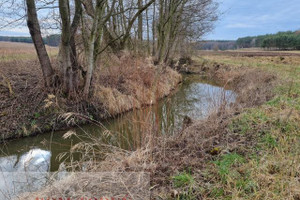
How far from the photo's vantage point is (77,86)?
18.9ft

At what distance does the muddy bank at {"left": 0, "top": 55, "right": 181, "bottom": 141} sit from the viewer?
4.59 m

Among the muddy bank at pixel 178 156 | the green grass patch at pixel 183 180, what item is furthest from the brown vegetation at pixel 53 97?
the green grass patch at pixel 183 180

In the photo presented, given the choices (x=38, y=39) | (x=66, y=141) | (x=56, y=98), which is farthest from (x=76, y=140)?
(x=38, y=39)

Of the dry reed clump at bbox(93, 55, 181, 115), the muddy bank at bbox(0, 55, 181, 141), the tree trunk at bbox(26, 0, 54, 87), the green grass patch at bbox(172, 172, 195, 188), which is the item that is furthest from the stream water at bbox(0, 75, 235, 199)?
the tree trunk at bbox(26, 0, 54, 87)

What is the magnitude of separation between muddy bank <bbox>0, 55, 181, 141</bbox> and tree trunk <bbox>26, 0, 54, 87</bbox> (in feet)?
1.25

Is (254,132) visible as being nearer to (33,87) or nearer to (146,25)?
(33,87)

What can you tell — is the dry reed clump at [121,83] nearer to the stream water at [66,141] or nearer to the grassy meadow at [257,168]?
the stream water at [66,141]

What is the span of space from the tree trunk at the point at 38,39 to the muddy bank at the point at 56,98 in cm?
38

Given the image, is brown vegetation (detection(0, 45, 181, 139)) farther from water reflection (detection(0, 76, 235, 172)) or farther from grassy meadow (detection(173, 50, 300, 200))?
grassy meadow (detection(173, 50, 300, 200))

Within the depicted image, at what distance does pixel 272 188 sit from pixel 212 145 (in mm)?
1027

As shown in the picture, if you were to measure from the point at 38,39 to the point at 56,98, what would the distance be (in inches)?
67.7

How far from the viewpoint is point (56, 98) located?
5246mm

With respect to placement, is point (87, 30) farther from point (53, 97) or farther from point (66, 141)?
point (66, 141)

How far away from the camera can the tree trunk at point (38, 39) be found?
457 cm
